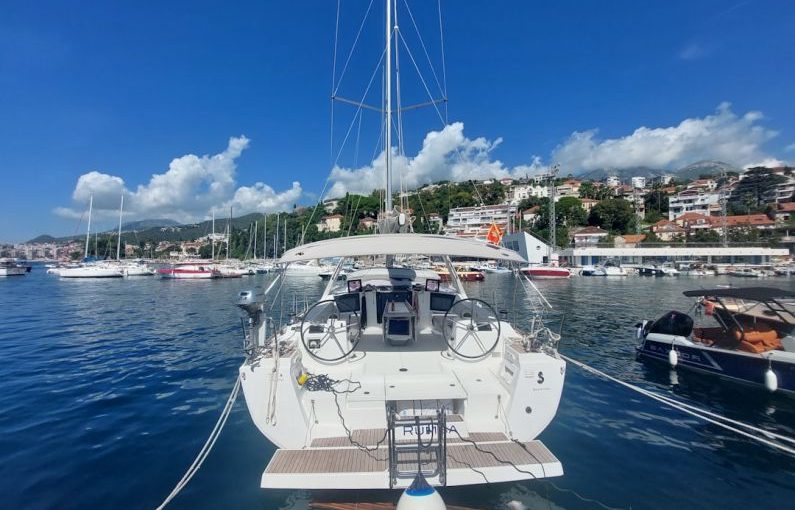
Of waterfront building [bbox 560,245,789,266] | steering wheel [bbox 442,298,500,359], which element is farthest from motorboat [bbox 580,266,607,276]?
steering wheel [bbox 442,298,500,359]

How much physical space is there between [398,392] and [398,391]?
0.04 meters

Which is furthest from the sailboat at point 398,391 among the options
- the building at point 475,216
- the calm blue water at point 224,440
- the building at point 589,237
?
the building at point 475,216

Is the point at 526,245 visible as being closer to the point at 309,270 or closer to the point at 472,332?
the point at 309,270

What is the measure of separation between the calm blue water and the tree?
312 ft

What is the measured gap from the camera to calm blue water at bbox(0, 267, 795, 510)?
14.5 feet

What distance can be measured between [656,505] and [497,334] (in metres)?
2.59

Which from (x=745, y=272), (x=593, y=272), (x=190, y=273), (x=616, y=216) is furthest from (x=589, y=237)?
(x=190, y=273)

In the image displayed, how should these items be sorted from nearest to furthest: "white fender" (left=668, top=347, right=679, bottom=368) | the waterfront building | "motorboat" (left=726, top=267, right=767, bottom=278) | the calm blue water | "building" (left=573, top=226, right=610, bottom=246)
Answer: the calm blue water, "white fender" (left=668, top=347, right=679, bottom=368), "motorboat" (left=726, top=267, right=767, bottom=278), the waterfront building, "building" (left=573, top=226, right=610, bottom=246)

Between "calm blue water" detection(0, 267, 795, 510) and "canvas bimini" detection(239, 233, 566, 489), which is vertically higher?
"canvas bimini" detection(239, 233, 566, 489)

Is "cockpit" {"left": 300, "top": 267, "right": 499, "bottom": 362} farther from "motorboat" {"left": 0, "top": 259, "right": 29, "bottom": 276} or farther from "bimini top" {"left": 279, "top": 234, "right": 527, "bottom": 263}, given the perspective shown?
"motorboat" {"left": 0, "top": 259, "right": 29, "bottom": 276}

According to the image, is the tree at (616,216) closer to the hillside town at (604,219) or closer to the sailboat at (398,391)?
the hillside town at (604,219)

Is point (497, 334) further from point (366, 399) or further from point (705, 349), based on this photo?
Answer: point (705, 349)

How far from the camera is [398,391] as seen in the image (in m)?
4.60

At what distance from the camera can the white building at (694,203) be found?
103375mm
